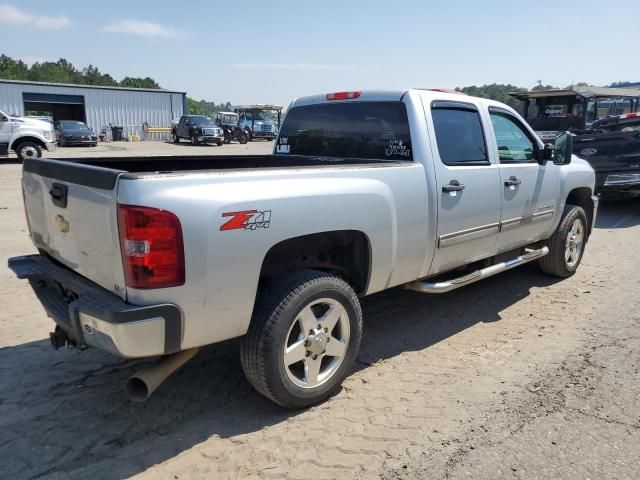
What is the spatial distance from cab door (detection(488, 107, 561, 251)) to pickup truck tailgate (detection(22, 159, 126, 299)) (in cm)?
329

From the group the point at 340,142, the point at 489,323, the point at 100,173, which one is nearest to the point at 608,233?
the point at 489,323

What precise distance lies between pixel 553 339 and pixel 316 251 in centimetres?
227

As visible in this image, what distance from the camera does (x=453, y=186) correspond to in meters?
4.04

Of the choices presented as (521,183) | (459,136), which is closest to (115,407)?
(459,136)

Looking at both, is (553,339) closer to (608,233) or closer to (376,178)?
(376,178)

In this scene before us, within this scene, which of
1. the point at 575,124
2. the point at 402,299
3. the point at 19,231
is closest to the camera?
the point at 402,299

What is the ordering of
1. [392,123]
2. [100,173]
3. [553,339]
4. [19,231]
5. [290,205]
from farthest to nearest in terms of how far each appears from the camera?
[19,231] → [553,339] → [392,123] → [290,205] → [100,173]

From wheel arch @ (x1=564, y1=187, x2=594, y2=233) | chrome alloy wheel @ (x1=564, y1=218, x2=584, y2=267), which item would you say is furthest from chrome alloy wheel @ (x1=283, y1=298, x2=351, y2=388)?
wheel arch @ (x1=564, y1=187, x2=594, y2=233)

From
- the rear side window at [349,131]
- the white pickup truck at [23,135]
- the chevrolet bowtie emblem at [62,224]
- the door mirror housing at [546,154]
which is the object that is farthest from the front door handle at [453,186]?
the white pickup truck at [23,135]

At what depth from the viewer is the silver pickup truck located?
2.58 meters

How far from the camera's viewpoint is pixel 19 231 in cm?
795

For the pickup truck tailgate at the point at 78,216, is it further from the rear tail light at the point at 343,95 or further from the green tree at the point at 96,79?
the green tree at the point at 96,79

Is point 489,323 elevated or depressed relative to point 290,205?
depressed

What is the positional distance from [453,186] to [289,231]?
1.62 meters
